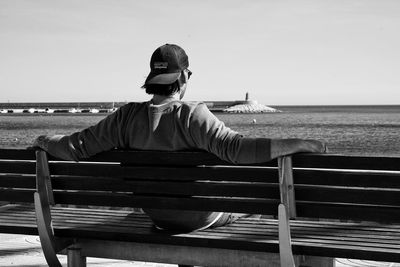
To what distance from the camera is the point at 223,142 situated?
3564 mm

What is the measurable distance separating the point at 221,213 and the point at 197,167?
41 centimetres

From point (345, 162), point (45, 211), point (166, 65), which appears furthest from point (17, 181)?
point (345, 162)

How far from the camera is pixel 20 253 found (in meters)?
5.68

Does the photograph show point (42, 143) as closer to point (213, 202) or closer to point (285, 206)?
point (213, 202)

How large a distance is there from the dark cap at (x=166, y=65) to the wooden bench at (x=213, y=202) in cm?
46

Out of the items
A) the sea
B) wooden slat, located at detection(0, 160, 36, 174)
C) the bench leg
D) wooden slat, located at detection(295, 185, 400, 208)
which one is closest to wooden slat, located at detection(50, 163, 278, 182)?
wooden slat, located at detection(0, 160, 36, 174)

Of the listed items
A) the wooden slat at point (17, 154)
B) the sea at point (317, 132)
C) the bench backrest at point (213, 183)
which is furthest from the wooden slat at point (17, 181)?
the sea at point (317, 132)

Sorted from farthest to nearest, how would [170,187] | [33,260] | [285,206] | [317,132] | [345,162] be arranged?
[317,132] → [33,260] → [170,187] → [285,206] → [345,162]

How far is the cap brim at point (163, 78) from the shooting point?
3916 mm

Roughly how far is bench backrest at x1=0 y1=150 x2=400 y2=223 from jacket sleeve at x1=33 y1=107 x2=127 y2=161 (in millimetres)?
58

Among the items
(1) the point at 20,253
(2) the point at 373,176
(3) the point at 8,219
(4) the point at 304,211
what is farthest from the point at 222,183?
(1) the point at 20,253

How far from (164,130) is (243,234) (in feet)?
2.33

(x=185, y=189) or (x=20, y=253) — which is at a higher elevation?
(x=185, y=189)

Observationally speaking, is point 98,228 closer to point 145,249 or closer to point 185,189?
→ point 145,249
